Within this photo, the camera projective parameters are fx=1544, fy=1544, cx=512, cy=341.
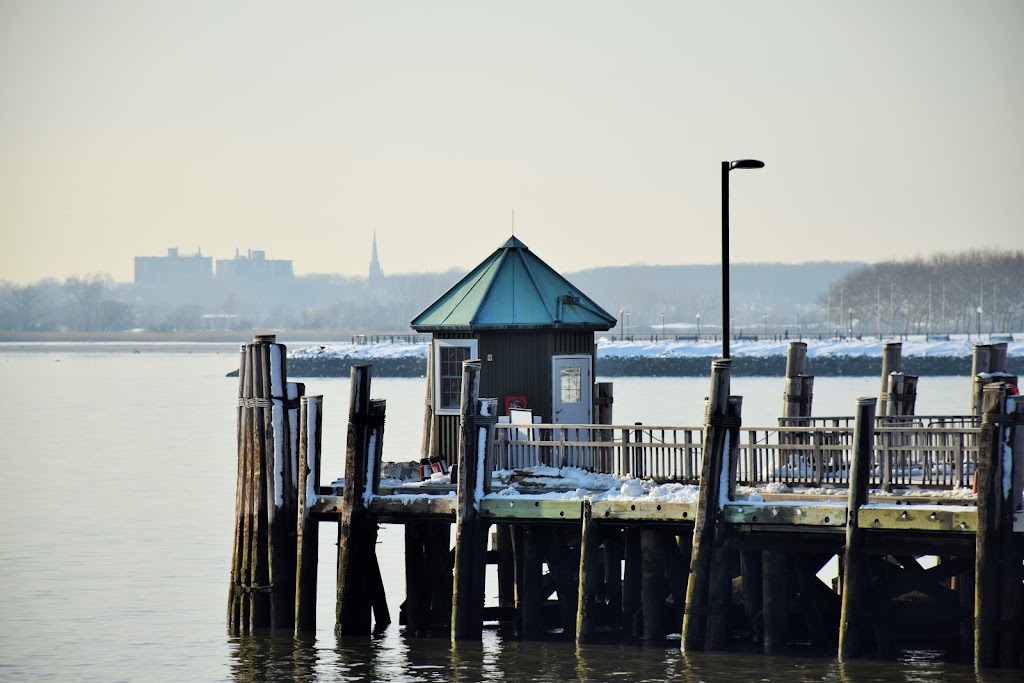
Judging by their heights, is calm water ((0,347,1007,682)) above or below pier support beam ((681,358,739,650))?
below

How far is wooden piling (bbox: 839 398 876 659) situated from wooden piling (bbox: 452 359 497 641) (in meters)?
5.77

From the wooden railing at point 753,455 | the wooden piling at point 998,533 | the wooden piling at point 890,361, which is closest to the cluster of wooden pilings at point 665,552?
the wooden piling at point 998,533

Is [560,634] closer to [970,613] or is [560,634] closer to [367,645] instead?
[367,645]

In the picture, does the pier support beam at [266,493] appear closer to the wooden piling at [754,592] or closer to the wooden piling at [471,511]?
the wooden piling at [471,511]

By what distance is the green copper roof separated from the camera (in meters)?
29.5

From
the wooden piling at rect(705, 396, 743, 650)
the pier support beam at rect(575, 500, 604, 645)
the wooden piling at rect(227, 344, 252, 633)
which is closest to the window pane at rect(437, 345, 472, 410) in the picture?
the wooden piling at rect(227, 344, 252, 633)

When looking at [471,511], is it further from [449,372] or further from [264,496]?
[449,372]

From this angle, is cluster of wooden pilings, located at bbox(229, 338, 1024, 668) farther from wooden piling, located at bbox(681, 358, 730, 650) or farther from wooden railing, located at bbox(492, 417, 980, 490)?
wooden railing, located at bbox(492, 417, 980, 490)

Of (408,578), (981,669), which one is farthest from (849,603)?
(408,578)

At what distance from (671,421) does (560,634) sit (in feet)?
204

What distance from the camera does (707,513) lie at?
74.9 ft

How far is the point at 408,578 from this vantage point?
27203mm

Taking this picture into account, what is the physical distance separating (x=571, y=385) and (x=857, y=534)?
8.70 meters

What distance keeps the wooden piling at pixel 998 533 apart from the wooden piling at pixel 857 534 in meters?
1.59
